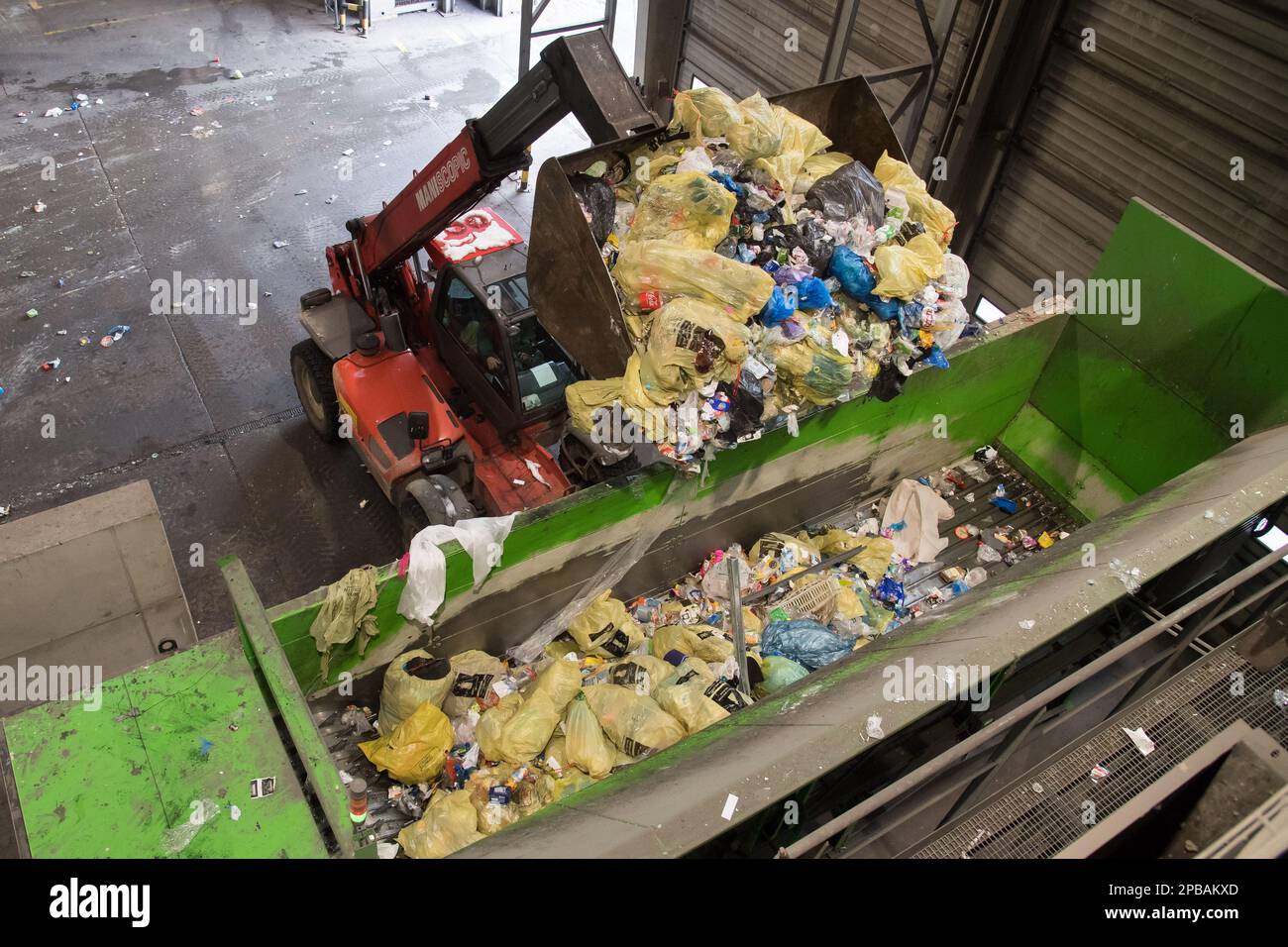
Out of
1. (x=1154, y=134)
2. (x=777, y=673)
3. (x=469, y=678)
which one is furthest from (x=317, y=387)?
(x=1154, y=134)

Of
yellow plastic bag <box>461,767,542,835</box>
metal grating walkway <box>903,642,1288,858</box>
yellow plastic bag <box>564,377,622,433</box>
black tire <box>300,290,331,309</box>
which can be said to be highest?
yellow plastic bag <box>564,377,622,433</box>

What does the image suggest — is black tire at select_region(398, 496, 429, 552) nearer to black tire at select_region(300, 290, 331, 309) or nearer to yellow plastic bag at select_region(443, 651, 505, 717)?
yellow plastic bag at select_region(443, 651, 505, 717)

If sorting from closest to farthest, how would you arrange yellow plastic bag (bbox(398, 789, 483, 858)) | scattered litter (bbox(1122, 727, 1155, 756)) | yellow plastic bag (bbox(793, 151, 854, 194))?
scattered litter (bbox(1122, 727, 1155, 756)) < yellow plastic bag (bbox(398, 789, 483, 858)) < yellow plastic bag (bbox(793, 151, 854, 194))

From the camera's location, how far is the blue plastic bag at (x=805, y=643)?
463 cm

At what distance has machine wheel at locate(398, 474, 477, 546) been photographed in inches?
208

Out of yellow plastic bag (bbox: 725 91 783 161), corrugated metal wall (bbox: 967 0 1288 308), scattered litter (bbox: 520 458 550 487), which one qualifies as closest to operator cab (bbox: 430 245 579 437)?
scattered litter (bbox: 520 458 550 487)

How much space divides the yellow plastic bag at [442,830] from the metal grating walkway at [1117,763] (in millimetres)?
1798

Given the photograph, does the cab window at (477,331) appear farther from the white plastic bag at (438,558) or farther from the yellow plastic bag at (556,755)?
the yellow plastic bag at (556,755)

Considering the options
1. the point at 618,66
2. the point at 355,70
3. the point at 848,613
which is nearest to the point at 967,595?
the point at 848,613

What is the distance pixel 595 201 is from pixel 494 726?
7.98 feet

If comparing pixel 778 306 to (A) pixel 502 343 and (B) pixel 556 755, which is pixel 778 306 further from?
(B) pixel 556 755

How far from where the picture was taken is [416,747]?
3.98 metres

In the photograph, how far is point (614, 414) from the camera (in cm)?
407

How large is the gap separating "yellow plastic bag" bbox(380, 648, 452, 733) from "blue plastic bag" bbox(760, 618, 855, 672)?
5.42ft
